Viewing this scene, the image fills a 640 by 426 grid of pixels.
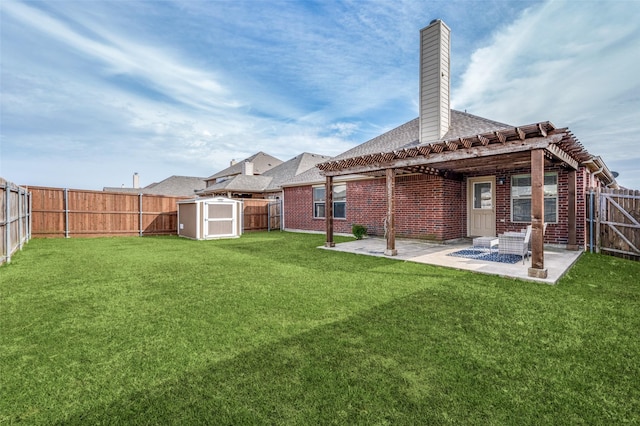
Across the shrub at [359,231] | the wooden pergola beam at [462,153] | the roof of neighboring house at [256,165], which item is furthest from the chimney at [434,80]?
the roof of neighboring house at [256,165]

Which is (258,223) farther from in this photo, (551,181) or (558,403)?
(558,403)

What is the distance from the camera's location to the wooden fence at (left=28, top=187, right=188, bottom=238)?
12.1 metres

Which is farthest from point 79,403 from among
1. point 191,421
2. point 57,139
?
point 57,139

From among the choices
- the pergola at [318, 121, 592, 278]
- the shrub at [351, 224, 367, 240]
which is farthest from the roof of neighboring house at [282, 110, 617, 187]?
the shrub at [351, 224, 367, 240]

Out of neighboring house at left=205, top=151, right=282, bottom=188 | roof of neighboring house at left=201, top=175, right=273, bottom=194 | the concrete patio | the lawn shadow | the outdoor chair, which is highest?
neighboring house at left=205, top=151, right=282, bottom=188

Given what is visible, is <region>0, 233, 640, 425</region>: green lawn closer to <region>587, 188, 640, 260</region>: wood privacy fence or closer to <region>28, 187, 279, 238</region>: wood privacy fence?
Answer: <region>587, 188, 640, 260</region>: wood privacy fence

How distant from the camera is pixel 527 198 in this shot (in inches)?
371

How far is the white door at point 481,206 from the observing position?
10398mm

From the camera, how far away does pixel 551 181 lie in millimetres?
8906

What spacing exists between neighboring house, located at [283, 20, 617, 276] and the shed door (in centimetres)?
450

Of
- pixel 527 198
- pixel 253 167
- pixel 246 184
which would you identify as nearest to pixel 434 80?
pixel 527 198

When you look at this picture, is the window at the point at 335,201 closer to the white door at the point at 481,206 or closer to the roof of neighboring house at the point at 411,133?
the roof of neighboring house at the point at 411,133

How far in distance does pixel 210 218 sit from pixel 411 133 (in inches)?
382

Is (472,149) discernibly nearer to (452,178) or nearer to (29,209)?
(452,178)
